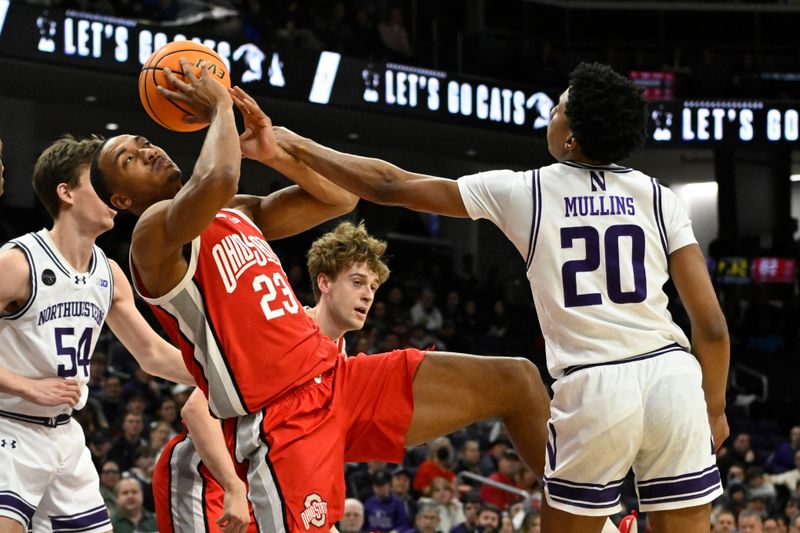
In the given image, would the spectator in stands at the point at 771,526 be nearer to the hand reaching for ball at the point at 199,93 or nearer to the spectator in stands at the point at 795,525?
the spectator in stands at the point at 795,525

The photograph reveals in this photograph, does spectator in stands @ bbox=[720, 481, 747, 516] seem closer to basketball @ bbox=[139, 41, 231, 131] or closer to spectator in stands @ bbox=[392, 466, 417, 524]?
spectator in stands @ bbox=[392, 466, 417, 524]

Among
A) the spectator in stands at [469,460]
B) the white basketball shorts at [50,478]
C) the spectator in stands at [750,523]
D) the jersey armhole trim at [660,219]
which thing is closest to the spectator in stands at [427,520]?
the spectator in stands at [469,460]

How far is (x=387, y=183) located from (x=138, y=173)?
102 centimetres

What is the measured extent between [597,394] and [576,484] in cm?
32

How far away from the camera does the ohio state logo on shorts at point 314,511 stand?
164 inches

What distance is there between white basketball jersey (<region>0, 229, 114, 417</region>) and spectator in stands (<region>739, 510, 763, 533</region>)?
7.62 metres

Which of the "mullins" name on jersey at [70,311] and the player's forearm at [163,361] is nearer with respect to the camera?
the "mullins" name on jersey at [70,311]

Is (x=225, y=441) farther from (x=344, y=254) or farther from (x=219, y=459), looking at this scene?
(x=344, y=254)

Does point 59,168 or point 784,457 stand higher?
point 59,168

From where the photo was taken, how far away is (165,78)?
4.36 meters

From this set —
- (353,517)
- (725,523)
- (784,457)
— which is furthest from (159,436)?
(784,457)

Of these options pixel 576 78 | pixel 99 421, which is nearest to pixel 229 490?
pixel 576 78

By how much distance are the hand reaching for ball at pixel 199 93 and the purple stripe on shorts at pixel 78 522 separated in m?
1.74

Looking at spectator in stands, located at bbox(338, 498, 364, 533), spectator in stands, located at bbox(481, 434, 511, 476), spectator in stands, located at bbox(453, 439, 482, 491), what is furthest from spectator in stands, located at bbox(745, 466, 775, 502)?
spectator in stands, located at bbox(338, 498, 364, 533)
